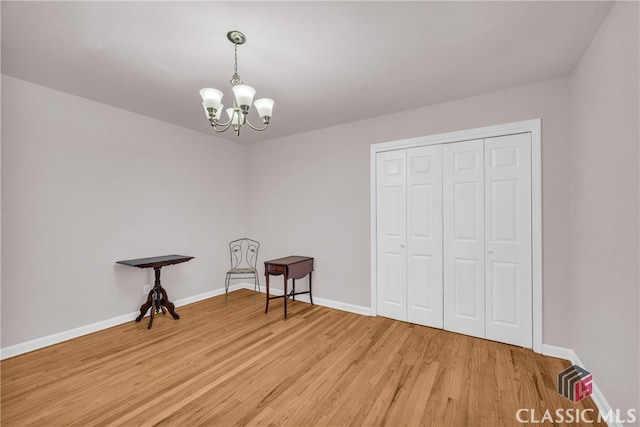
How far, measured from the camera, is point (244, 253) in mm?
4875

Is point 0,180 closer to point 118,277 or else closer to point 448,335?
point 118,277

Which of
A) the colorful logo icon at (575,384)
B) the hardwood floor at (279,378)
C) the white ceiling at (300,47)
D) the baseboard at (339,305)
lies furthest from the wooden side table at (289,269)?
the colorful logo icon at (575,384)

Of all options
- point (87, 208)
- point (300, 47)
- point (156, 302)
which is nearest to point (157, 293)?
point (156, 302)

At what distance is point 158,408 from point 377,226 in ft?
9.08

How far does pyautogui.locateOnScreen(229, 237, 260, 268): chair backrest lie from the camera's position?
4773mm

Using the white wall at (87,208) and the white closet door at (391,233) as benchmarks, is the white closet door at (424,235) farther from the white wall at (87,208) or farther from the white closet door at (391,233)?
the white wall at (87,208)

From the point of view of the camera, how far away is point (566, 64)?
7.59 feet

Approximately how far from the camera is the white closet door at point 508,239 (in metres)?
2.69

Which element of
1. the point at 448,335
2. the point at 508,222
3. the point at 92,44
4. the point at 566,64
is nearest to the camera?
the point at 92,44

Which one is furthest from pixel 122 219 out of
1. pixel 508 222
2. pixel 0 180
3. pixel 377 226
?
pixel 508 222

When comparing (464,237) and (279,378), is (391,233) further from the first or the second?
(279,378)

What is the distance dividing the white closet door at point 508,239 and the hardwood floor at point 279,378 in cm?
27

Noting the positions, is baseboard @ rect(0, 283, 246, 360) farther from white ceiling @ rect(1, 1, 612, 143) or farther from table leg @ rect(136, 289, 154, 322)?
white ceiling @ rect(1, 1, 612, 143)

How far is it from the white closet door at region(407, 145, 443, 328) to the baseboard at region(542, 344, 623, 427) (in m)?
0.96
